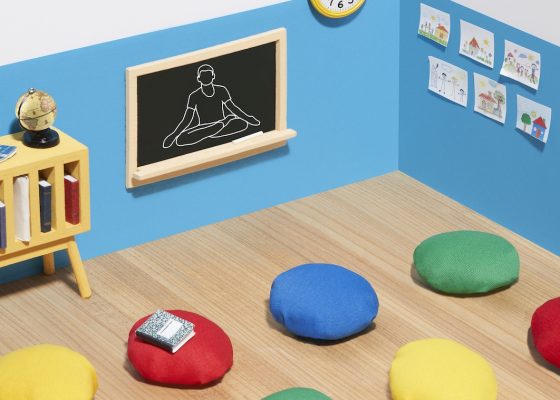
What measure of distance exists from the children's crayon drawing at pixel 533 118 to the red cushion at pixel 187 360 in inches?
64.7

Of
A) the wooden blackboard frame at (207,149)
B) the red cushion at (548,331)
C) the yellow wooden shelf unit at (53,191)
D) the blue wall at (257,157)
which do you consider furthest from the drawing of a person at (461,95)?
the yellow wooden shelf unit at (53,191)

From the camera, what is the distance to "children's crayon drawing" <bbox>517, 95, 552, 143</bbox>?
190 inches

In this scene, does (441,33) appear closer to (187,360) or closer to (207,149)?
(207,149)

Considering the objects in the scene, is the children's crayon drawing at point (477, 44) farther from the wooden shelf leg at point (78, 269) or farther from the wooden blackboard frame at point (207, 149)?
the wooden shelf leg at point (78, 269)

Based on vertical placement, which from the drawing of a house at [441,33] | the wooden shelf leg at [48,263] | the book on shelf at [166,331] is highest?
the drawing of a house at [441,33]

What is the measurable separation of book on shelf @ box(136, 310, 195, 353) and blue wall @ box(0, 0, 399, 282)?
32.3 inches

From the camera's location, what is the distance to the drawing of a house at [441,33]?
514cm

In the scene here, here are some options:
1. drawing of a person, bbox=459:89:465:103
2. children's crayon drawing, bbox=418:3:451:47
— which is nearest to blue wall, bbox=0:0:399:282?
children's crayon drawing, bbox=418:3:451:47

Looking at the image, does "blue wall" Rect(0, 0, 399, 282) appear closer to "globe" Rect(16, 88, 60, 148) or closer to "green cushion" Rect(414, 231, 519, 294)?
"globe" Rect(16, 88, 60, 148)

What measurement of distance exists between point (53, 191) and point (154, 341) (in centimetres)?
73

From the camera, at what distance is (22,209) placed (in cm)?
432

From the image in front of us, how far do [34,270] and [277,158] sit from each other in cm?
118

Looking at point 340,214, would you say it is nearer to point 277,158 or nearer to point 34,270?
point 277,158

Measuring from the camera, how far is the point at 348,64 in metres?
5.29
